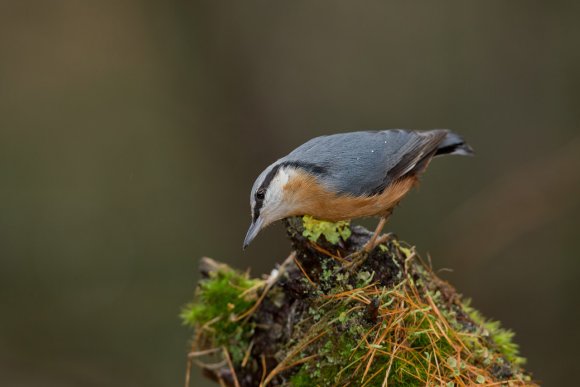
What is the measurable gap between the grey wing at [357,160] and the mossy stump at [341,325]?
1.11ft

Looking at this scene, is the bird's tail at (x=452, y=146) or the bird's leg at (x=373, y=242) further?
the bird's tail at (x=452, y=146)

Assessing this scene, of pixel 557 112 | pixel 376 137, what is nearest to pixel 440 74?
pixel 557 112

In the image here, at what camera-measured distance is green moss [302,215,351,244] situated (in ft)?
9.43

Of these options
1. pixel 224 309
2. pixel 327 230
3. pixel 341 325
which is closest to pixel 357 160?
pixel 327 230

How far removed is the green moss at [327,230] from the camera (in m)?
2.87

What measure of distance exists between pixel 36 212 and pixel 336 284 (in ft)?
20.2

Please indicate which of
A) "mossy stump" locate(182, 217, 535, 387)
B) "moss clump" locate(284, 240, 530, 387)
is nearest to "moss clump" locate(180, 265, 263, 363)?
"mossy stump" locate(182, 217, 535, 387)

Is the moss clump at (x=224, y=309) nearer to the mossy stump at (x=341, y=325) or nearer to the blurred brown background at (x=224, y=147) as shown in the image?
the mossy stump at (x=341, y=325)

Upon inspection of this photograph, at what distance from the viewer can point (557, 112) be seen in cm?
693

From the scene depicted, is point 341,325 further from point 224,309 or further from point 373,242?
point 224,309

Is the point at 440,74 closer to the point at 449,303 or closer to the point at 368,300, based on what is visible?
the point at 449,303

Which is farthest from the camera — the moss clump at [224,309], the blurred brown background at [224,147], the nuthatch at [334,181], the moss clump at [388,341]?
the blurred brown background at [224,147]

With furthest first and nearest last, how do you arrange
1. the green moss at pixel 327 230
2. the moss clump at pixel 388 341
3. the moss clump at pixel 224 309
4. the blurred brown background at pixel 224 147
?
1. the blurred brown background at pixel 224 147
2. the moss clump at pixel 224 309
3. the green moss at pixel 327 230
4. the moss clump at pixel 388 341

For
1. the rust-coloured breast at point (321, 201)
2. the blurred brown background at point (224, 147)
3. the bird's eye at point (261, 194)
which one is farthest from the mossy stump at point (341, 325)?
the blurred brown background at point (224, 147)
